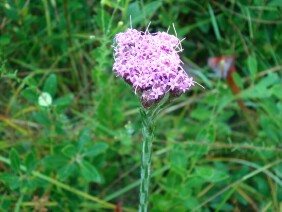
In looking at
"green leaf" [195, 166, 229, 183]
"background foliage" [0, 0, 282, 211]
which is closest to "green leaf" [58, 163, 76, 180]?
"background foliage" [0, 0, 282, 211]

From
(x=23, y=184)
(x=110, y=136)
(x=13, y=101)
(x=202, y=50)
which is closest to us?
(x=23, y=184)

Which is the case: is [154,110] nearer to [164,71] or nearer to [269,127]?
[164,71]

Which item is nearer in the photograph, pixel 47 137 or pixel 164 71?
pixel 164 71

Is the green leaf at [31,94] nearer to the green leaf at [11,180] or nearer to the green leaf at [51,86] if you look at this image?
the green leaf at [51,86]

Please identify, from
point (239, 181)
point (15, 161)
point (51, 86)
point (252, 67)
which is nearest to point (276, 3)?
point (252, 67)

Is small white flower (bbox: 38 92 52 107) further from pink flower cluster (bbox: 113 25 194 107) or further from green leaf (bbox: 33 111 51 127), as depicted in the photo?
pink flower cluster (bbox: 113 25 194 107)

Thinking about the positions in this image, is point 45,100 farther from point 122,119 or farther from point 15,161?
point 122,119

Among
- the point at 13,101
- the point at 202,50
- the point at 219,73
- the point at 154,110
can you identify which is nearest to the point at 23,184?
the point at 13,101

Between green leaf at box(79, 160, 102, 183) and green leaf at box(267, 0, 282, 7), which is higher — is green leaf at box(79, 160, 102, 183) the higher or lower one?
the lower one

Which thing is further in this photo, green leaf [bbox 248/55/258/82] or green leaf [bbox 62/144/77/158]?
green leaf [bbox 248/55/258/82]
